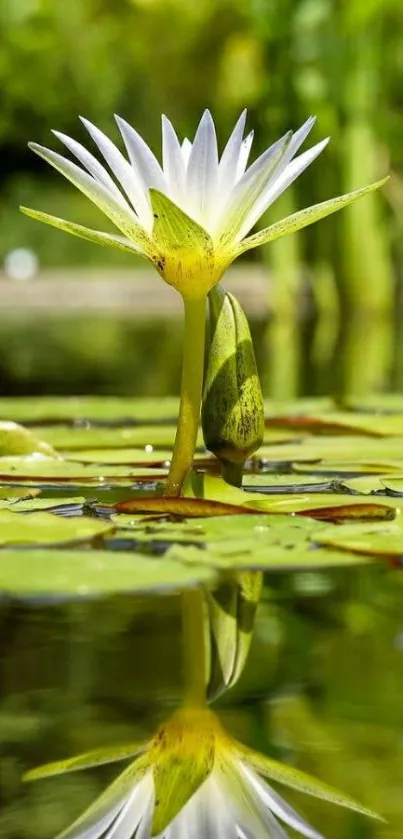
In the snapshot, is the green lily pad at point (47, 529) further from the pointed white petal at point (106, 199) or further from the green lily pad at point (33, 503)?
the pointed white petal at point (106, 199)

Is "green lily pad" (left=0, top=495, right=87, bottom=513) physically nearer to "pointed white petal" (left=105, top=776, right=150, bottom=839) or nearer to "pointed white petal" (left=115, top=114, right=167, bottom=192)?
"pointed white petal" (left=115, top=114, right=167, bottom=192)

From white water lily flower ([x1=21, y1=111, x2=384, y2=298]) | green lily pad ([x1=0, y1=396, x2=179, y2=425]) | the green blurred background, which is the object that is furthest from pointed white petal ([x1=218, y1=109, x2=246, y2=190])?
the green blurred background

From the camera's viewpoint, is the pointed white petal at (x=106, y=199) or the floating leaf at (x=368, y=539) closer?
the floating leaf at (x=368, y=539)

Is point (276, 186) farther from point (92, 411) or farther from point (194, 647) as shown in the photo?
point (92, 411)

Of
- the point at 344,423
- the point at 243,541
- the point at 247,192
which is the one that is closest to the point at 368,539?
the point at 243,541

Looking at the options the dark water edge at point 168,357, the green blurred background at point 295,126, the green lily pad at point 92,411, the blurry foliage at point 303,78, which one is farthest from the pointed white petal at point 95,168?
the blurry foliage at point 303,78

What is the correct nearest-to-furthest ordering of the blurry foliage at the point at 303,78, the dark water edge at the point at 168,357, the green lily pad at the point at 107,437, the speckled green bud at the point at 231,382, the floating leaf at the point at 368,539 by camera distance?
the floating leaf at the point at 368,539 → the speckled green bud at the point at 231,382 → the green lily pad at the point at 107,437 → the dark water edge at the point at 168,357 → the blurry foliage at the point at 303,78

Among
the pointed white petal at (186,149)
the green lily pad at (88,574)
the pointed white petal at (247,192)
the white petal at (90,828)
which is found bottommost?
the white petal at (90,828)

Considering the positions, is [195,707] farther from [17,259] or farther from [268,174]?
[17,259]
